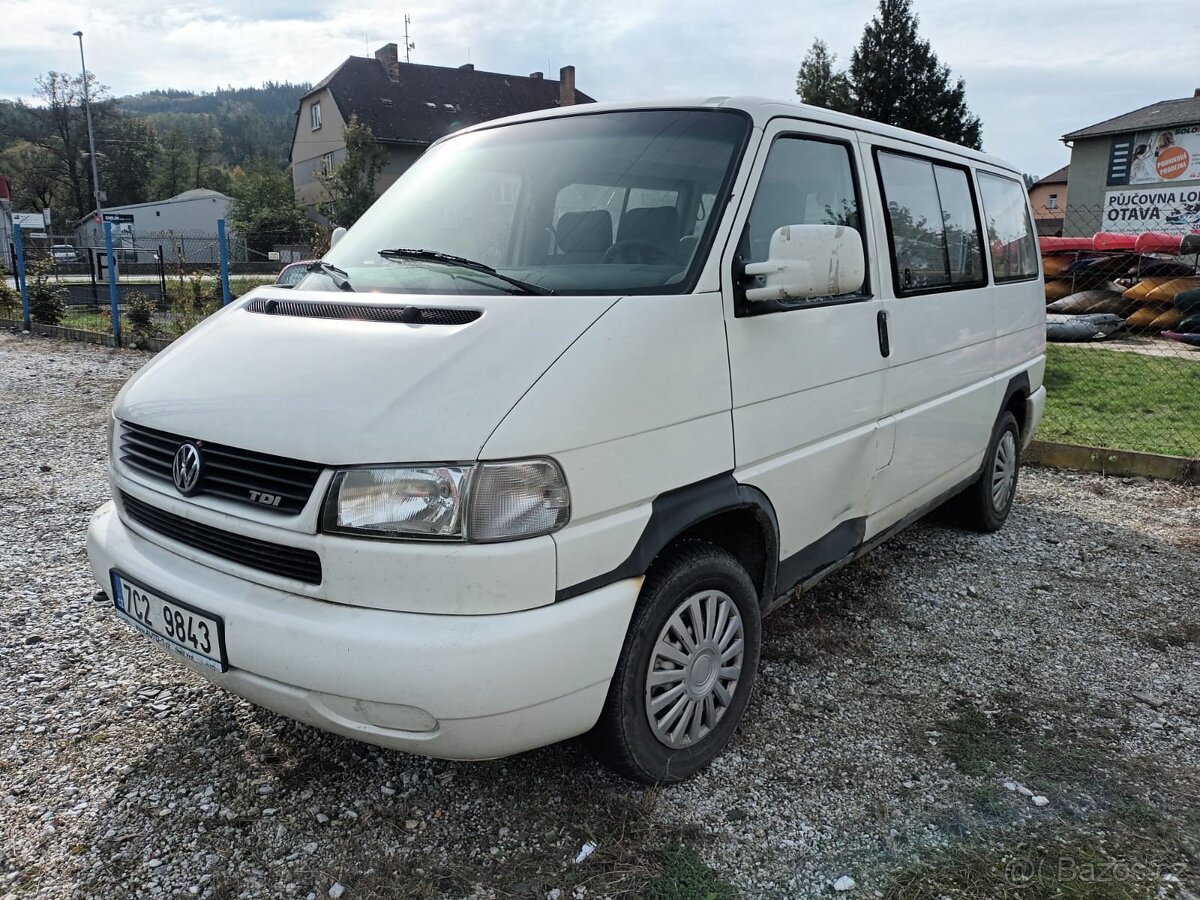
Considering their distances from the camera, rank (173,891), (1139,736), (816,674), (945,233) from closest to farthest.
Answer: (173,891) < (1139,736) < (816,674) < (945,233)

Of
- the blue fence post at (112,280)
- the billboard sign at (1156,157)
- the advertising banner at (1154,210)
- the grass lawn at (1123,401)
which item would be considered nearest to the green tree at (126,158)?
the blue fence post at (112,280)

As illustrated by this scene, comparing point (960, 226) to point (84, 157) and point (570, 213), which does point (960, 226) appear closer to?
point (570, 213)

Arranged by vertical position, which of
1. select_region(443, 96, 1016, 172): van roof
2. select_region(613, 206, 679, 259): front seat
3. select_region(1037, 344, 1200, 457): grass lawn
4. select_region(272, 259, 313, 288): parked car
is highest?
select_region(443, 96, 1016, 172): van roof

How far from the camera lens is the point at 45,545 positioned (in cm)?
477

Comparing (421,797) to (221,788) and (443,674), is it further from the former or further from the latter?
(443,674)

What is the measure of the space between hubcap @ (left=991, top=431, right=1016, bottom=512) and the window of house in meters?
1.18

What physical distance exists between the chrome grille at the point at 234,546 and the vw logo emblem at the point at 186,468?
98mm

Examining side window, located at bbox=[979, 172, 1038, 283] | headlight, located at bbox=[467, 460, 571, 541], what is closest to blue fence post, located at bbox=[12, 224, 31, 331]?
side window, located at bbox=[979, 172, 1038, 283]

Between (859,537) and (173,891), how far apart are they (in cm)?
267

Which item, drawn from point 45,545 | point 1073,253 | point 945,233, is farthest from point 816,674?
point 1073,253

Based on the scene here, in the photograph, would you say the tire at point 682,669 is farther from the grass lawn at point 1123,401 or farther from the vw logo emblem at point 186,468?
the grass lawn at point 1123,401

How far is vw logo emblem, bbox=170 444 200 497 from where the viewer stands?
2381 mm

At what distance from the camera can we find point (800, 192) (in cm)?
309

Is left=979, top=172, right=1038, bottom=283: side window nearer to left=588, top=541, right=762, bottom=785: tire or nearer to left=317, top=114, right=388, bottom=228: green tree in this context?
left=588, top=541, right=762, bottom=785: tire
